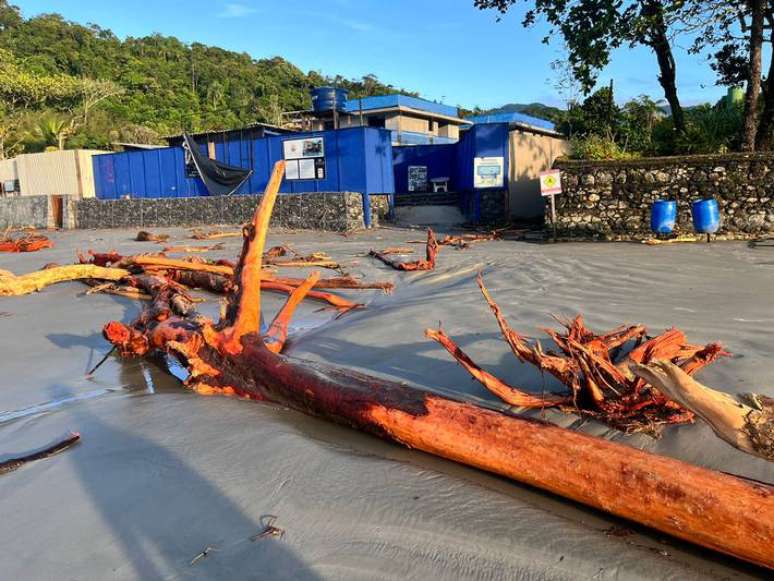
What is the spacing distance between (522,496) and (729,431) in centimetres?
74

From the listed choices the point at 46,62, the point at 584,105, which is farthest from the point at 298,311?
the point at 46,62

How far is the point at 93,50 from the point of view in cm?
6006

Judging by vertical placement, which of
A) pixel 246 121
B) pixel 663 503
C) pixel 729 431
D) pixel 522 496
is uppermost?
pixel 246 121

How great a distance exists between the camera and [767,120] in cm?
1250

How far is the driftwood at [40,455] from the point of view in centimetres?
252

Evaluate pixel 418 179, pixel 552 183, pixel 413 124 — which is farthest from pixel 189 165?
pixel 413 124

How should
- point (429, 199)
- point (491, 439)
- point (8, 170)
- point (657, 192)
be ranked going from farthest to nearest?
1. point (8, 170)
2. point (429, 199)
3. point (657, 192)
4. point (491, 439)

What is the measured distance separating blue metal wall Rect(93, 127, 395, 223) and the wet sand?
12153 mm

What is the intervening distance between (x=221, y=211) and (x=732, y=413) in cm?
1731

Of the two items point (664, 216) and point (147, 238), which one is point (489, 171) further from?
point (147, 238)

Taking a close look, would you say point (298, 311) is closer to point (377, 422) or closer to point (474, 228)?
point (377, 422)

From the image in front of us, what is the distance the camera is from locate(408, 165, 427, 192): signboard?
22719mm

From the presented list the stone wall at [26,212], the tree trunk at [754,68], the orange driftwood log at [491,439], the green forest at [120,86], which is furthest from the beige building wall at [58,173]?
the tree trunk at [754,68]

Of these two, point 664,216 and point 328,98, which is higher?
point 328,98
